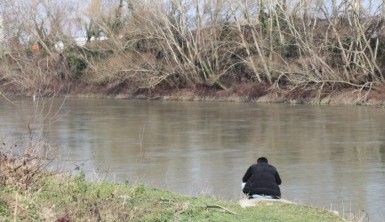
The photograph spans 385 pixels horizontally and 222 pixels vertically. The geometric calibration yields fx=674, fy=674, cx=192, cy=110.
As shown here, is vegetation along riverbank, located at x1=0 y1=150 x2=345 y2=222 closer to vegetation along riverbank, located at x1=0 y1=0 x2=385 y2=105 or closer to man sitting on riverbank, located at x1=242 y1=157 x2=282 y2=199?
man sitting on riverbank, located at x1=242 y1=157 x2=282 y2=199

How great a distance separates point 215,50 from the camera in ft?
170

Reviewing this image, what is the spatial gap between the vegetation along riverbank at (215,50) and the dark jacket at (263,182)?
2703cm

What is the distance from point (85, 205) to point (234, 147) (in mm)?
16418

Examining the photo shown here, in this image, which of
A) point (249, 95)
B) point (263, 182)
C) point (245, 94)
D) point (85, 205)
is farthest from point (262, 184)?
point (245, 94)

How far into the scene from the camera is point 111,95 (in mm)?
58031

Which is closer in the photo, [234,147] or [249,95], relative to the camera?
[234,147]

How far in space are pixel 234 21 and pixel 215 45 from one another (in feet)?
7.79

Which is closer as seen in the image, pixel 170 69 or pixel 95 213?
pixel 95 213

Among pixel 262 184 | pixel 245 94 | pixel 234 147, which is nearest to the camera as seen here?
pixel 262 184

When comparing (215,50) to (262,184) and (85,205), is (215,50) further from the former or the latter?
(85,205)

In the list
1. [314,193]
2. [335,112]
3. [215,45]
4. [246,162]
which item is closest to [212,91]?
[215,45]

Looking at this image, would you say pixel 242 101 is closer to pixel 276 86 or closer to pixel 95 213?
pixel 276 86

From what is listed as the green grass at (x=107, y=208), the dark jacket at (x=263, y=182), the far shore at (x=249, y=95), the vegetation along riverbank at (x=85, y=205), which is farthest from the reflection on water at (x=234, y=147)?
the vegetation along riverbank at (x=85, y=205)

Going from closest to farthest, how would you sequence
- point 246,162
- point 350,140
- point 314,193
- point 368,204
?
point 368,204 < point 314,193 < point 246,162 < point 350,140
